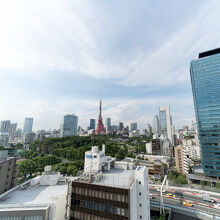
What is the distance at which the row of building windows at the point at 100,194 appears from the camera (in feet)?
57.4

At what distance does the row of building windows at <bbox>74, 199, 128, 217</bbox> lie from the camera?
17263mm

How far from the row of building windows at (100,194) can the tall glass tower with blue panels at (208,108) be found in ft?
172

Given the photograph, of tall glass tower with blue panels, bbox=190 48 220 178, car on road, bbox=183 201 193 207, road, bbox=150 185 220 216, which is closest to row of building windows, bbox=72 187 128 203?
road, bbox=150 185 220 216

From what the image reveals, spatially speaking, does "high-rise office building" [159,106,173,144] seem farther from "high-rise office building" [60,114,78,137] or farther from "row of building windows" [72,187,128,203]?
"row of building windows" [72,187,128,203]

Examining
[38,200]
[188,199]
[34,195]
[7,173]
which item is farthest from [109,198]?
[7,173]

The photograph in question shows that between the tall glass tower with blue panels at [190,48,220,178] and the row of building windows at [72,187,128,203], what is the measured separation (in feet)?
172

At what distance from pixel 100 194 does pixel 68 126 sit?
163991 mm

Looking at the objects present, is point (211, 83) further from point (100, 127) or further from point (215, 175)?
point (100, 127)

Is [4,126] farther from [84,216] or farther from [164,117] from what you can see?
[164,117]

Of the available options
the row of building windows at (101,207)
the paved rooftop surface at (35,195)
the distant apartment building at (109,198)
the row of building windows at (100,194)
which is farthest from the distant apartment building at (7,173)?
the row of building windows at (101,207)

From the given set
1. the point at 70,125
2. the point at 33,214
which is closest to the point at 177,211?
the point at 33,214

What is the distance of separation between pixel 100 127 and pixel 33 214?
5075 inches

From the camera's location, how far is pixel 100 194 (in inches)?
733

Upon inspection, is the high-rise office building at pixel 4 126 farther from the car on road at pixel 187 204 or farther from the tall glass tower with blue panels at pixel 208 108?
the tall glass tower with blue panels at pixel 208 108
